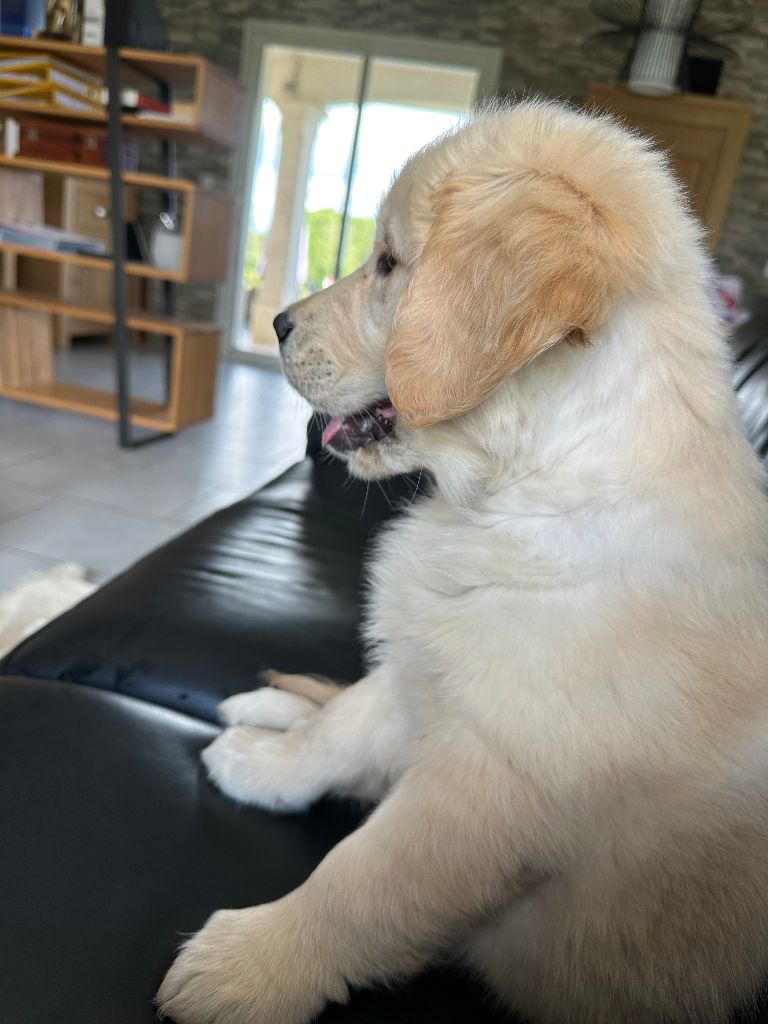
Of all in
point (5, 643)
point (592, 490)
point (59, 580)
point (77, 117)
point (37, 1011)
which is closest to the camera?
point (37, 1011)

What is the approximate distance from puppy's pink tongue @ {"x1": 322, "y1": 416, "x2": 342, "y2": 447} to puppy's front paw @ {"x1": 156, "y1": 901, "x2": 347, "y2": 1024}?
0.55m

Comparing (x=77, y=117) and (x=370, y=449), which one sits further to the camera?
(x=77, y=117)

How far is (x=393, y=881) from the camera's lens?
0.63 metres

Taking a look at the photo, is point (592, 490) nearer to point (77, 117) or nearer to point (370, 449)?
point (370, 449)

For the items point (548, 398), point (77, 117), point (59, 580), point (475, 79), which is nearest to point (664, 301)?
point (548, 398)

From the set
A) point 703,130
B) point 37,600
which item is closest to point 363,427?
point 37,600

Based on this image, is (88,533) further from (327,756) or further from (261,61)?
(261,61)

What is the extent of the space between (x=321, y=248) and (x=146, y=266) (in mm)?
4026

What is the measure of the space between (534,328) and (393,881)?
491 mm

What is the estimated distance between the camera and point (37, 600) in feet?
5.81

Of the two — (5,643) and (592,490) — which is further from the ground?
(592,490)

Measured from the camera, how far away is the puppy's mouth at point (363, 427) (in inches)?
34.9

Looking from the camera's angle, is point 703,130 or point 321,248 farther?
point 321,248

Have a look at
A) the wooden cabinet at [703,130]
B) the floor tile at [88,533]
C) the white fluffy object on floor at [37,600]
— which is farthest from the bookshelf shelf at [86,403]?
the wooden cabinet at [703,130]
